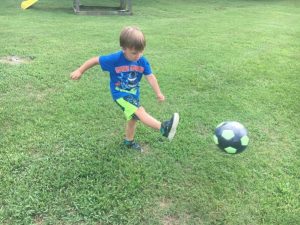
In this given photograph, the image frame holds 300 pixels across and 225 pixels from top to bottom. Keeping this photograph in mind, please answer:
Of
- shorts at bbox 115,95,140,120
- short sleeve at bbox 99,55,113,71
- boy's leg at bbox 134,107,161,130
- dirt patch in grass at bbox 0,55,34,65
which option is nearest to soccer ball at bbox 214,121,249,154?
boy's leg at bbox 134,107,161,130

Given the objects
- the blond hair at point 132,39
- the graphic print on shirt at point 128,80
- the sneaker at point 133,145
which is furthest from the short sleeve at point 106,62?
the sneaker at point 133,145

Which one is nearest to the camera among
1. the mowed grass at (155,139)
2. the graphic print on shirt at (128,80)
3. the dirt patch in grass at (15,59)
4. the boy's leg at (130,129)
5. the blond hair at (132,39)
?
the mowed grass at (155,139)

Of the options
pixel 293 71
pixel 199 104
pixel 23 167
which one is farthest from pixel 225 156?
pixel 293 71

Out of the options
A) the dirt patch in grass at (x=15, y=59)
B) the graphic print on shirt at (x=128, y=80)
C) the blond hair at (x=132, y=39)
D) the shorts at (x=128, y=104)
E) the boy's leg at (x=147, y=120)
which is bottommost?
the dirt patch in grass at (x=15, y=59)

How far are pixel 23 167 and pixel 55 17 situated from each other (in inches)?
325

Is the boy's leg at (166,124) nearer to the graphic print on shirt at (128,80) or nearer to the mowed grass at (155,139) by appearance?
the graphic print on shirt at (128,80)

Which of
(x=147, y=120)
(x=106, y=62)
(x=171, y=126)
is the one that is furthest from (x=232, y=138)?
(x=106, y=62)

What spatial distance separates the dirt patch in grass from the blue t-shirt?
3.21m

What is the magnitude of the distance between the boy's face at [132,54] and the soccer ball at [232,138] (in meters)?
0.92

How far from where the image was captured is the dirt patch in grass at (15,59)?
6285mm

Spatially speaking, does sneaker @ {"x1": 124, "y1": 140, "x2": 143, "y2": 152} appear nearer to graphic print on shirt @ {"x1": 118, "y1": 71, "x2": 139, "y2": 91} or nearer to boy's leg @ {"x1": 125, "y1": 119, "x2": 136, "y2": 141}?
boy's leg @ {"x1": 125, "y1": 119, "x2": 136, "y2": 141}

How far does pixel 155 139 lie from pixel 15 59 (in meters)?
3.42

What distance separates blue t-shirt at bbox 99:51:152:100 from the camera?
3467 millimetres

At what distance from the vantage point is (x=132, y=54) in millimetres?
3346
